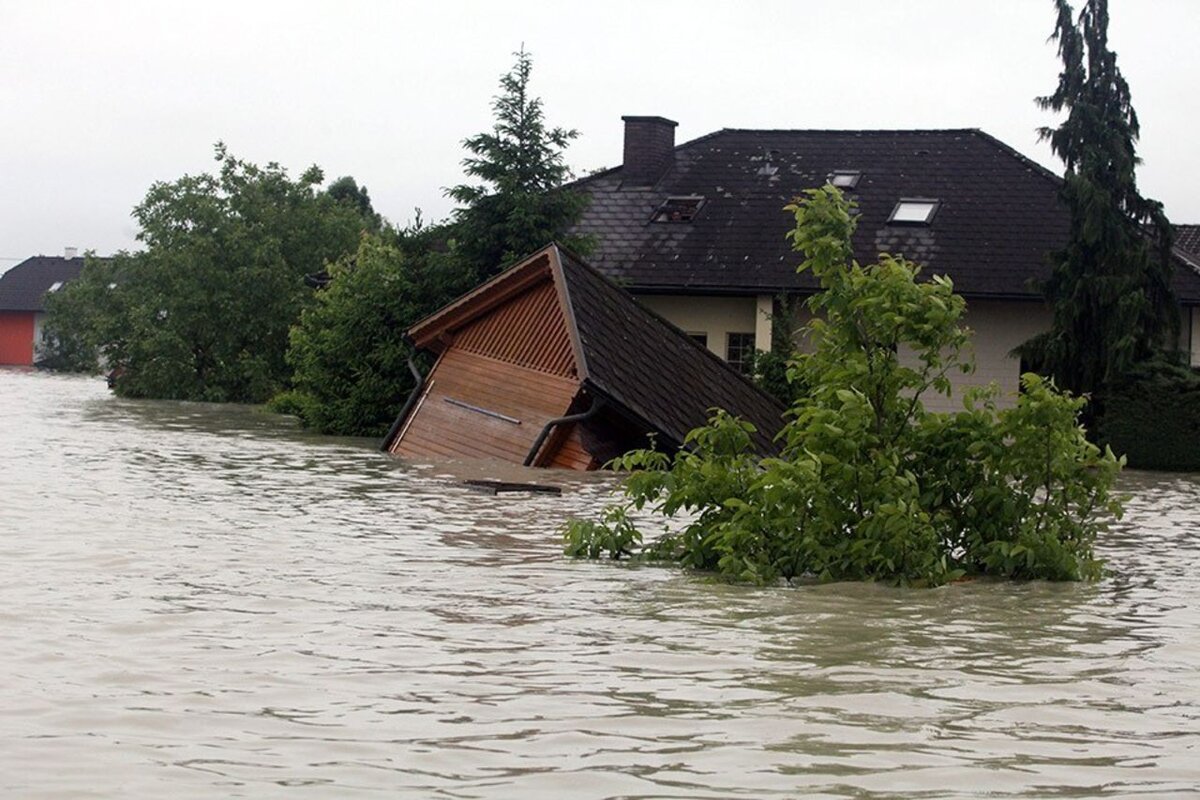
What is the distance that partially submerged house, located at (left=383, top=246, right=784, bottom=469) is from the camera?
80.3 feet

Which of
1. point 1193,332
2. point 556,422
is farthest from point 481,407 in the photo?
point 1193,332

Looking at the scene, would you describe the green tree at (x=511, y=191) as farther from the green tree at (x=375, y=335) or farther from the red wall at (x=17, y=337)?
the red wall at (x=17, y=337)

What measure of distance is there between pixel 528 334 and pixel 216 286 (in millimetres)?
27523

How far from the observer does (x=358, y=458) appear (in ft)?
87.4

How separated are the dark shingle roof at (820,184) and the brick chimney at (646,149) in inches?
11.7

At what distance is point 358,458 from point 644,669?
17843 millimetres

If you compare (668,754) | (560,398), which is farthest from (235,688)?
(560,398)

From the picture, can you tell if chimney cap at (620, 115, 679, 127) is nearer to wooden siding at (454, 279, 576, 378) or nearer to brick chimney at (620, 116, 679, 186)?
brick chimney at (620, 116, 679, 186)

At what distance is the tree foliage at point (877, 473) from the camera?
13.2 metres

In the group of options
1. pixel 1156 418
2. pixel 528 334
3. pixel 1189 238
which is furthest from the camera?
pixel 1189 238

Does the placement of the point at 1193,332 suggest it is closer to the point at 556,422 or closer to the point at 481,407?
the point at 481,407

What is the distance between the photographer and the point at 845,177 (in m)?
41.9

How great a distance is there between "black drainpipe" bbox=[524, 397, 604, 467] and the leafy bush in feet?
37.5

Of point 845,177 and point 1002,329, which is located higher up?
point 845,177
